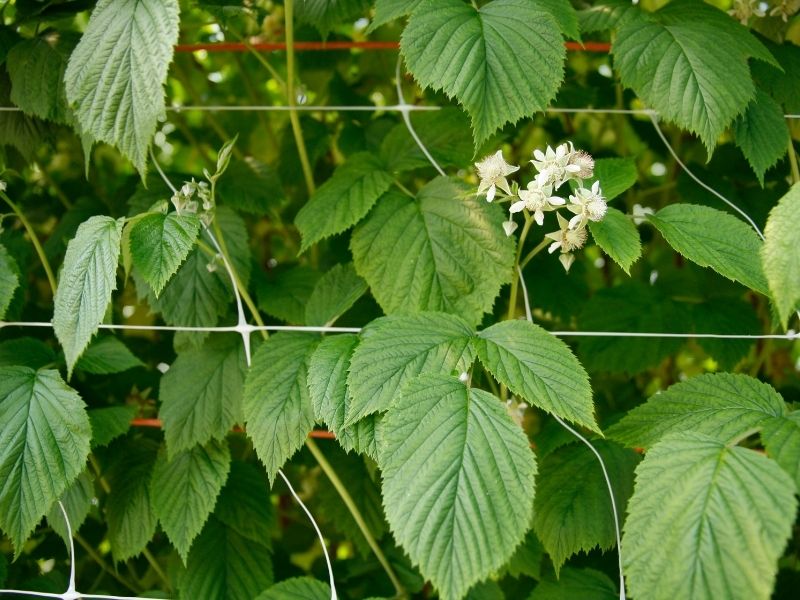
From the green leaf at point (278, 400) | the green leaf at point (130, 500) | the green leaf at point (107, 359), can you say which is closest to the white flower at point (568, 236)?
the green leaf at point (278, 400)

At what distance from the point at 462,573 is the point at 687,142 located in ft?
4.98

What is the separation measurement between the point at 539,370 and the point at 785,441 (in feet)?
1.16

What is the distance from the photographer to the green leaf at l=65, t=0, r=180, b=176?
1.34 m

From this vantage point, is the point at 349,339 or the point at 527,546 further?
the point at 527,546

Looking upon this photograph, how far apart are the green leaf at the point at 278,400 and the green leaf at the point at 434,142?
41 cm

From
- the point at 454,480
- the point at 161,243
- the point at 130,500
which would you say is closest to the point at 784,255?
the point at 454,480

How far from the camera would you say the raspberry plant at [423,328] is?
3.83 ft

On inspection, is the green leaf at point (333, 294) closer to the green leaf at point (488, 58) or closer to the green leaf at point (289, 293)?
the green leaf at point (289, 293)

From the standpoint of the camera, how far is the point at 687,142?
2.22 m

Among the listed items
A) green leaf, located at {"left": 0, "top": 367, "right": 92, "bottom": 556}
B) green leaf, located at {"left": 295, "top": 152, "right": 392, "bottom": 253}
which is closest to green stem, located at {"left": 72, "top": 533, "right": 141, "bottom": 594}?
green leaf, located at {"left": 0, "top": 367, "right": 92, "bottom": 556}


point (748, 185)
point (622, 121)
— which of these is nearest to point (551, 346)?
point (748, 185)

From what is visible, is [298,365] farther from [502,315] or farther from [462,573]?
[502,315]

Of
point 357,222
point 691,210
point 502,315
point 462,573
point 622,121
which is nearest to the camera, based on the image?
point 462,573

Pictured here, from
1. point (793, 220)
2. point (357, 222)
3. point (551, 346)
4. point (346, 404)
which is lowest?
point (346, 404)
